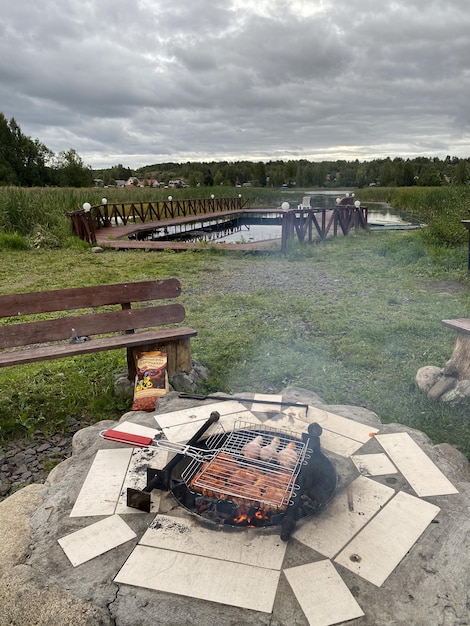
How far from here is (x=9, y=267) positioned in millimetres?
9617

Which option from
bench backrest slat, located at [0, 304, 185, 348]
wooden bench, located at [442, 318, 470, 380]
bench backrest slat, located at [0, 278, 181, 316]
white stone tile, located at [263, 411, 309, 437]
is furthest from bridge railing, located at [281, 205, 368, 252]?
white stone tile, located at [263, 411, 309, 437]

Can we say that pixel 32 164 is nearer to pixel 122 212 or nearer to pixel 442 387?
pixel 122 212

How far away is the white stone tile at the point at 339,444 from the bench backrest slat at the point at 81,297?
2244 mm

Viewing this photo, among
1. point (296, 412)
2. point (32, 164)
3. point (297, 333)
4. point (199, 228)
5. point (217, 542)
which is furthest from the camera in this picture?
point (32, 164)

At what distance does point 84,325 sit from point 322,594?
296 cm

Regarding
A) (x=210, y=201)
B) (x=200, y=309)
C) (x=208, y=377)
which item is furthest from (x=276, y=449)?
(x=210, y=201)

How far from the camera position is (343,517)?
6.27 feet

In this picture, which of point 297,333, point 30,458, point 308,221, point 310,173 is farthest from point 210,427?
point 310,173

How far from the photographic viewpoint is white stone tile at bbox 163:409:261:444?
8.33 feet

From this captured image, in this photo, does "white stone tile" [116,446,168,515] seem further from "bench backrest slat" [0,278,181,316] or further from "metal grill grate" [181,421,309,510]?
"bench backrest slat" [0,278,181,316]

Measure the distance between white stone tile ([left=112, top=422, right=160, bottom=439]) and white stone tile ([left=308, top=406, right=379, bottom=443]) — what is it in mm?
964

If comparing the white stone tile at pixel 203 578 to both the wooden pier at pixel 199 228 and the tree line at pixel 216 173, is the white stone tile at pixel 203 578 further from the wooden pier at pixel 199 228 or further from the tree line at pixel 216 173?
the tree line at pixel 216 173

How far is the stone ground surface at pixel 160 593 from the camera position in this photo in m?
1.48

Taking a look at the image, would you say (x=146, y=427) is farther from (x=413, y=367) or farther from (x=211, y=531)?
(x=413, y=367)
